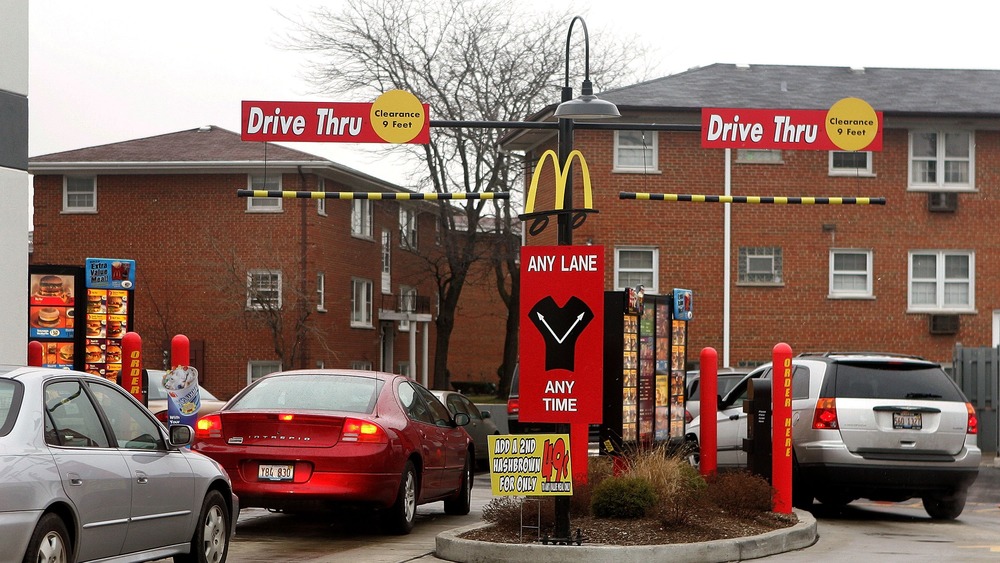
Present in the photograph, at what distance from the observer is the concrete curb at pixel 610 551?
10.0 metres

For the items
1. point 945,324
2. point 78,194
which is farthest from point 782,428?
point 78,194

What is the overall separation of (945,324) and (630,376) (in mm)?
20419

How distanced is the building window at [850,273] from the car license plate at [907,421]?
20.5 metres

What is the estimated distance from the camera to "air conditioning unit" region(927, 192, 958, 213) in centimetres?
3412

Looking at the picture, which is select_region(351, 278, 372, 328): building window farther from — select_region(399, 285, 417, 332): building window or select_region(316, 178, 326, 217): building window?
select_region(316, 178, 326, 217): building window

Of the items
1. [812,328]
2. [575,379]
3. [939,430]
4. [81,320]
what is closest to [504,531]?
[575,379]

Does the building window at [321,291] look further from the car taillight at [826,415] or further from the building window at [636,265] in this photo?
the car taillight at [826,415]

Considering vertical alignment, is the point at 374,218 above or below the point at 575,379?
above

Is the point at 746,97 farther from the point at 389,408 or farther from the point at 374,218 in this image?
the point at 389,408

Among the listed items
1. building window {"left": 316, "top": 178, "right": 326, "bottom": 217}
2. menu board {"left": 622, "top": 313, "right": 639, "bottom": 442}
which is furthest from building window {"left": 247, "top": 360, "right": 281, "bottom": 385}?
menu board {"left": 622, "top": 313, "right": 639, "bottom": 442}

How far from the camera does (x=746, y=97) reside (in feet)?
114

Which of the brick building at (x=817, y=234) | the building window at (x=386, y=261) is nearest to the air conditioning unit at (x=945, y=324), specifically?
the brick building at (x=817, y=234)

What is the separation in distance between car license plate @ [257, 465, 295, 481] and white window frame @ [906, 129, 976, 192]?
84.8 feet

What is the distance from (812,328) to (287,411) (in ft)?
79.6
